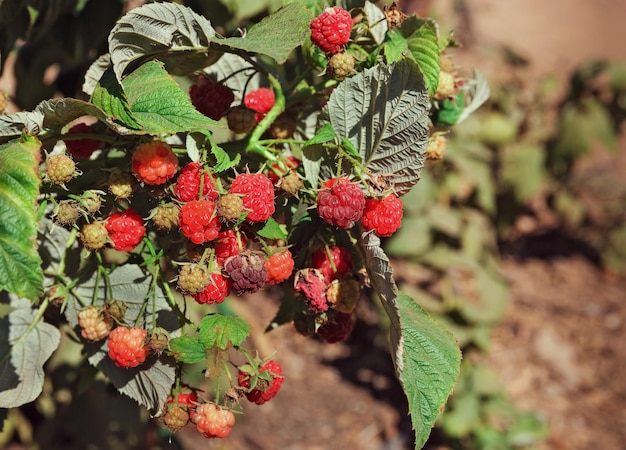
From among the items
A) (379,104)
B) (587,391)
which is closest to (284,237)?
(379,104)

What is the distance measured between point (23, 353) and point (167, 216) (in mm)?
390

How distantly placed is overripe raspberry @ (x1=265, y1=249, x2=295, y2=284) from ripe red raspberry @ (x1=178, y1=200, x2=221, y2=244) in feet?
0.31

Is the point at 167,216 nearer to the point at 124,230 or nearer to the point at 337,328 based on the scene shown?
the point at 124,230

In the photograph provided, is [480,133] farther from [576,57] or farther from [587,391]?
[576,57]

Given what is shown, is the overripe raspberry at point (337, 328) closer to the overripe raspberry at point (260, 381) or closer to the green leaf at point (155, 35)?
the overripe raspberry at point (260, 381)

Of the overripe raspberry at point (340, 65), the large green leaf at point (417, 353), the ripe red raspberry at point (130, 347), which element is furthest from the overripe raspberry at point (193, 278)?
the overripe raspberry at point (340, 65)

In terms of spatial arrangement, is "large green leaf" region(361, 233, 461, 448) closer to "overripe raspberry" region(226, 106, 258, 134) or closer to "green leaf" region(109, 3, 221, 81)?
"overripe raspberry" region(226, 106, 258, 134)

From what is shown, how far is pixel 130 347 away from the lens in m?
0.97

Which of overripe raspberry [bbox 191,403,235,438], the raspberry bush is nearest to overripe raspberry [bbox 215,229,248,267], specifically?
the raspberry bush

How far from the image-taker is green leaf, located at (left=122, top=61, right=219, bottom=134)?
0.86 m

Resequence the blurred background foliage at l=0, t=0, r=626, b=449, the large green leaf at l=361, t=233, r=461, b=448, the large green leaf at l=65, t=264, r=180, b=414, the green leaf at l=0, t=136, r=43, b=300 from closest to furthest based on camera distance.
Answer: the green leaf at l=0, t=136, r=43, b=300
the large green leaf at l=361, t=233, r=461, b=448
the large green leaf at l=65, t=264, r=180, b=414
the blurred background foliage at l=0, t=0, r=626, b=449

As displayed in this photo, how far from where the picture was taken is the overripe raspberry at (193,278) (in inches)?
35.9

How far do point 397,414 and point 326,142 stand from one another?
2.35 meters

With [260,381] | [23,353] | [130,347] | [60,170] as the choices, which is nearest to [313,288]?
[260,381]
